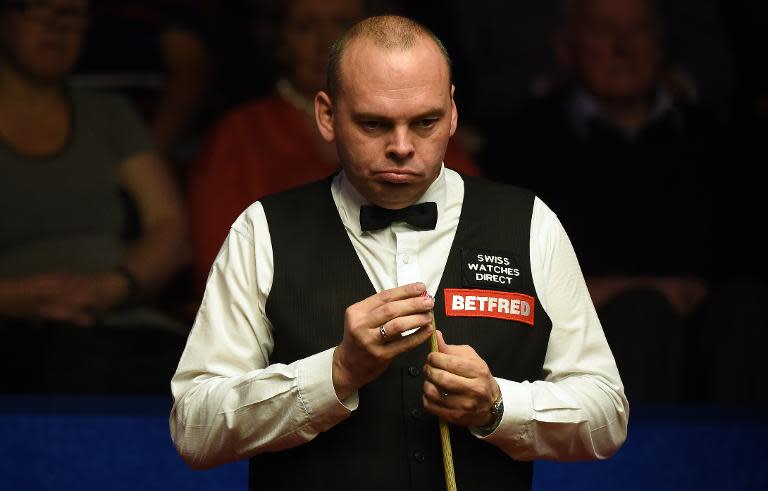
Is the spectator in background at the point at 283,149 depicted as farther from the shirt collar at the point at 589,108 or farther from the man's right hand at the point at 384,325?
the man's right hand at the point at 384,325

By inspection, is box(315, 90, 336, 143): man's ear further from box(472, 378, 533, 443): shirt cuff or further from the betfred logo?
box(472, 378, 533, 443): shirt cuff

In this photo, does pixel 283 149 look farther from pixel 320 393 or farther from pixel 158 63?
pixel 320 393

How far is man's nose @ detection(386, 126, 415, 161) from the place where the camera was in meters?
2.12

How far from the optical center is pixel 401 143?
2119 mm

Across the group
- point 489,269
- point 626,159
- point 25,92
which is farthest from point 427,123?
point 626,159

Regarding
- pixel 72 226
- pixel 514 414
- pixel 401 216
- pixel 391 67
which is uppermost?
pixel 391 67

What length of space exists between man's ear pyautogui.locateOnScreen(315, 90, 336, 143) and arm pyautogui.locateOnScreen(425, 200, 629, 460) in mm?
394

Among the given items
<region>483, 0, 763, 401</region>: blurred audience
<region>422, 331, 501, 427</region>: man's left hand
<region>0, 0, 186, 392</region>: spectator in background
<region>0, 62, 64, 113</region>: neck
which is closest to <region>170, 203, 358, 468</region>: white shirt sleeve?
<region>422, 331, 501, 427</region>: man's left hand

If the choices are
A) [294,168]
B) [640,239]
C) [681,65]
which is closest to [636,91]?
[681,65]

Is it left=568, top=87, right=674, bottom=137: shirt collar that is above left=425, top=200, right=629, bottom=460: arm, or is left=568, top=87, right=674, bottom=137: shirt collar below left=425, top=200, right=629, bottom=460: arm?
above

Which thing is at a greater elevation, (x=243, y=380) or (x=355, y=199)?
(x=355, y=199)

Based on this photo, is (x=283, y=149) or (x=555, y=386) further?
(x=283, y=149)

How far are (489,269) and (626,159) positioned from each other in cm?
239

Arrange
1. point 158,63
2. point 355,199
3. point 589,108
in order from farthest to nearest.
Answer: point 589,108 → point 158,63 → point 355,199
